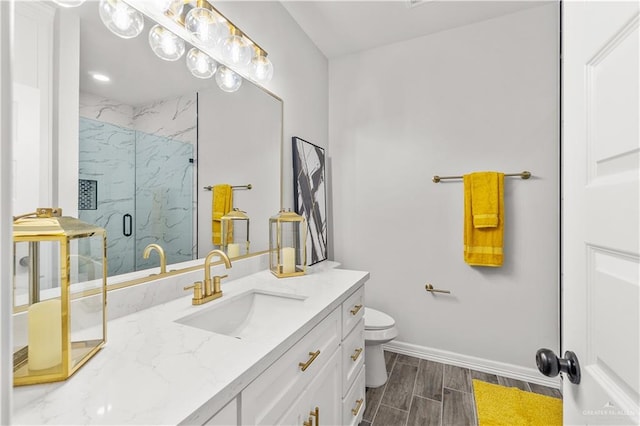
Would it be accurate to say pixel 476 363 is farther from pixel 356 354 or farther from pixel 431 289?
pixel 356 354

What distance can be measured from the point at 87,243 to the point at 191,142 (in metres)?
0.67

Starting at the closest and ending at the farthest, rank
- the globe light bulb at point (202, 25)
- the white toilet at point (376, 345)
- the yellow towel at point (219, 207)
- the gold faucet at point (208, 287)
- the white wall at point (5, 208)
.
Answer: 1. the white wall at point (5, 208)
2. the gold faucet at point (208, 287)
3. the globe light bulb at point (202, 25)
4. the yellow towel at point (219, 207)
5. the white toilet at point (376, 345)

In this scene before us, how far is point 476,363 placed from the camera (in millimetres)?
2088

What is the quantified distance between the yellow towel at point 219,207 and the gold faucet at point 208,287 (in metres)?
0.26

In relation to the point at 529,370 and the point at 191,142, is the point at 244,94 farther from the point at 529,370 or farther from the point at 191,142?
the point at 529,370

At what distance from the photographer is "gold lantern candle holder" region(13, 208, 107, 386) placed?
0.58 m

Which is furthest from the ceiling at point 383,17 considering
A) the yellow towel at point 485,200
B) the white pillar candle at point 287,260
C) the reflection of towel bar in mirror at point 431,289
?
the reflection of towel bar in mirror at point 431,289

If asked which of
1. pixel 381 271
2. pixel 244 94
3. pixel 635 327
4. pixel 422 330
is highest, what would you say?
pixel 244 94

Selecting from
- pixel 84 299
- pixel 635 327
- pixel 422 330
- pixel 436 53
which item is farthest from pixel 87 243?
pixel 436 53

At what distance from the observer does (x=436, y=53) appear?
7.29 feet

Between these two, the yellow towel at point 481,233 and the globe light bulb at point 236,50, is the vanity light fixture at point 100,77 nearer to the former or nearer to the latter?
the globe light bulb at point 236,50

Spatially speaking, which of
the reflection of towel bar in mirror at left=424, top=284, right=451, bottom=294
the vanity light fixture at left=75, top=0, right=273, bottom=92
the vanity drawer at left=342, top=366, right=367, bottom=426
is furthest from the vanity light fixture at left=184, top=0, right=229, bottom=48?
the reflection of towel bar in mirror at left=424, top=284, right=451, bottom=294

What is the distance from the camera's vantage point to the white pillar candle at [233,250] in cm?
148

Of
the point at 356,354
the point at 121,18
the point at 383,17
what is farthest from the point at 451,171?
the point at 121,18
